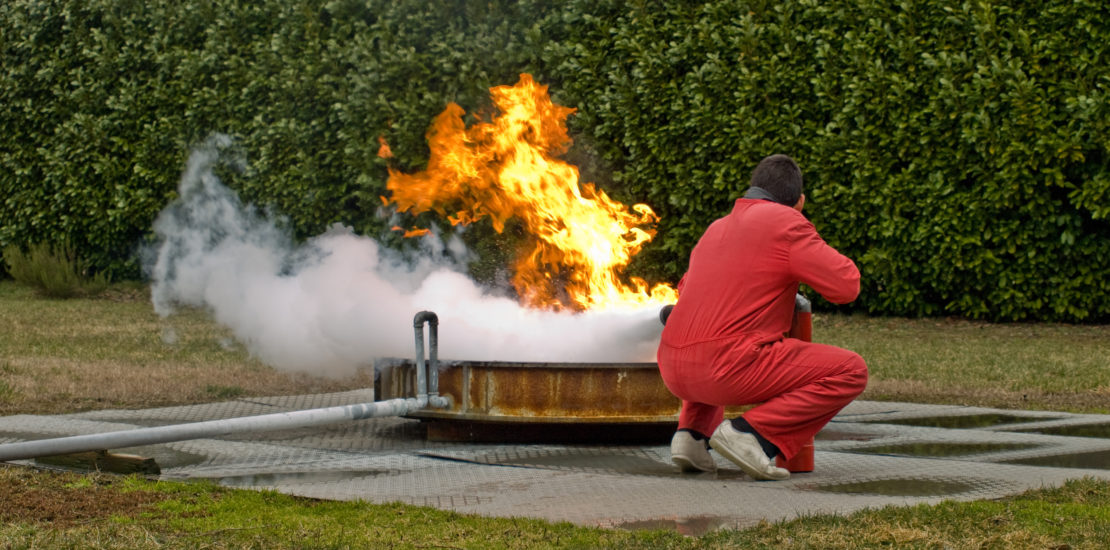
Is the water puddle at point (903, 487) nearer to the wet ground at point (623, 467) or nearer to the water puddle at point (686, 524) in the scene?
the wet ground at point (623, 467)

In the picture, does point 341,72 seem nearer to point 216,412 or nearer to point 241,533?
point 216,412

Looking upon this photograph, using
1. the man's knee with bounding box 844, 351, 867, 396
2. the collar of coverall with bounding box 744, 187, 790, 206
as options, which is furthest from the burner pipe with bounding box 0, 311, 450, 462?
the man's knee with bounding box 844, 351, 867, 396

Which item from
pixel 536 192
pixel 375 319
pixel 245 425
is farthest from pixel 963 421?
pixel 245 425

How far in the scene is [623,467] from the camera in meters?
5.75

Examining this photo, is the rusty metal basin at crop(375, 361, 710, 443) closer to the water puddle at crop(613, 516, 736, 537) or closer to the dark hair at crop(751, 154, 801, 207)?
the dark hair at crop(751, 154, 801, 207)

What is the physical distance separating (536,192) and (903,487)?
327 cm

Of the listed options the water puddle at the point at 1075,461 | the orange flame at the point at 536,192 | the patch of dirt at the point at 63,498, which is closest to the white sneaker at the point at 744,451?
the water puddle at the point at 1075,461

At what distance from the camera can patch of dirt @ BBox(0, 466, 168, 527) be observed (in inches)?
175

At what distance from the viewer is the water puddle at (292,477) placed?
16.9 feet

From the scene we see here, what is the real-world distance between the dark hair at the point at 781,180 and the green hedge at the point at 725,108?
21.0 feet

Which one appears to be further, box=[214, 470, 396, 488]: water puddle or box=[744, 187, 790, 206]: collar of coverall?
box=[744, 187, 790, 206]: collar of coverall

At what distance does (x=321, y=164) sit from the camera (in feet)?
47.5

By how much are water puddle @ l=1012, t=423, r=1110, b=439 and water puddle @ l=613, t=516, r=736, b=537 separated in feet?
10.3

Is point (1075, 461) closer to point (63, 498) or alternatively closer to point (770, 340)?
point (770, 340)
